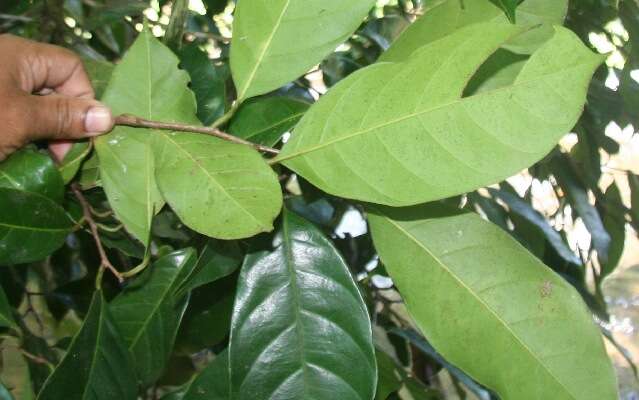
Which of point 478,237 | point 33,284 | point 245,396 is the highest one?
point 478,237

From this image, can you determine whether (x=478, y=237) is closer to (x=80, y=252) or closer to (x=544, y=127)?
(x=544, y=127)

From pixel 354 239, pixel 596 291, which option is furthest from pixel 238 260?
pixel 596 291

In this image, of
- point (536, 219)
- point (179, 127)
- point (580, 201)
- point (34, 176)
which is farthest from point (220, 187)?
point (580, 201)

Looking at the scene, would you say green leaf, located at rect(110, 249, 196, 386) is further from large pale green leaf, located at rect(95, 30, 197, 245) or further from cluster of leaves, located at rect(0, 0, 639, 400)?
large pale green leaf, located at rect(95, 30, 197, 245)

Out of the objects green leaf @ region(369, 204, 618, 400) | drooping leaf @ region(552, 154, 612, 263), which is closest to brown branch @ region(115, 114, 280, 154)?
green leaf @ region(369, 204, 618, 400)

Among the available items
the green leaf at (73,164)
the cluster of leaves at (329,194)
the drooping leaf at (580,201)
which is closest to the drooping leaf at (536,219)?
the drooping leaf at (580,201)

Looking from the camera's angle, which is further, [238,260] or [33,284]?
[33,284]

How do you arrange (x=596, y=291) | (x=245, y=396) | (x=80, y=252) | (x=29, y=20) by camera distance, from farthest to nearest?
(x=596, y=291)
(x=80, y=252)
(x=29, y=20)
(x=245, y=396)
